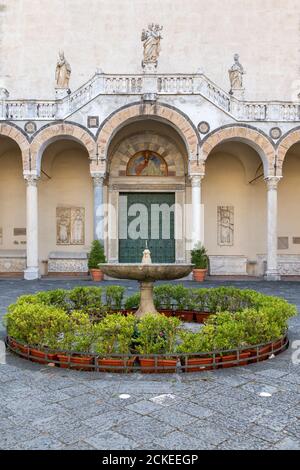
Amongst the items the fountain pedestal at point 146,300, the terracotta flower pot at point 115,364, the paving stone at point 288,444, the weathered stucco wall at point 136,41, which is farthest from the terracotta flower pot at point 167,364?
the weathered stucco wall at point 136,41

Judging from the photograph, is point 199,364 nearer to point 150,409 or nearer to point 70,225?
point 150,409

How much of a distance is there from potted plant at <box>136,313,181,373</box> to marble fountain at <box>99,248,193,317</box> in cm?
127

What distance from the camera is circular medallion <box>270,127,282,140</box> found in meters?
15.4

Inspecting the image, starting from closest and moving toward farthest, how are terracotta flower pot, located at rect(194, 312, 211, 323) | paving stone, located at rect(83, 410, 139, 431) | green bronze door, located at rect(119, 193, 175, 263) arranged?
paving stone, located at rect(83, 410, 139, 431), terracotta flower pot, located at rect(194, 312, 211, 323), green bronze door, located at rect(119, 193, 175, 263)

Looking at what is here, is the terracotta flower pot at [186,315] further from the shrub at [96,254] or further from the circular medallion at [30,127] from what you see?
the circular medallion at [30,127]

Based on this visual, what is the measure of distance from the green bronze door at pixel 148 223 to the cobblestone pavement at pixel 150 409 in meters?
13.1

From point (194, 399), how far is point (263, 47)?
19.4 m

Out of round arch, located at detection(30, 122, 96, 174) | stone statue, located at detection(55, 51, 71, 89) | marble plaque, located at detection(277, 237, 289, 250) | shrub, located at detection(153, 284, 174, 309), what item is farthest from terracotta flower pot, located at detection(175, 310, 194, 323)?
marble plaque, located at detection(277, 237, 289, 250)

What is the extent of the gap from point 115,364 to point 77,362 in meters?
0.48

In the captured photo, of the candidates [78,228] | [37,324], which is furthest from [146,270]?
[78,228]

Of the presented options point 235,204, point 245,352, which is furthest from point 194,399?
point 235,204

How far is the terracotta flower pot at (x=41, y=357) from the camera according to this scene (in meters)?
5.12

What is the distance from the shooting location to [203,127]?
15.2 m

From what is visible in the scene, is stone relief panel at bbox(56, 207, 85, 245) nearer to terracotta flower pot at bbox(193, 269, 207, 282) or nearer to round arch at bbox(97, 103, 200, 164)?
round arch at bbox(97, 103, 200, 164)
